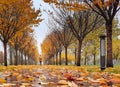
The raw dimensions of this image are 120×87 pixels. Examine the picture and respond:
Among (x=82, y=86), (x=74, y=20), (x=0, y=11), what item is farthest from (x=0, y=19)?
(x=82, y=86)

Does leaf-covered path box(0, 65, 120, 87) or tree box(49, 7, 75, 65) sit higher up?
tree box(49, 7, 75, 65)

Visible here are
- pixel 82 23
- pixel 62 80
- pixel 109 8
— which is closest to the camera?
pixel 62 80

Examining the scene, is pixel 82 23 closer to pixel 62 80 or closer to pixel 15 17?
pixel 15 17

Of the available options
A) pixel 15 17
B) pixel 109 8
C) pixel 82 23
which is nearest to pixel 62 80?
pixel 109 8

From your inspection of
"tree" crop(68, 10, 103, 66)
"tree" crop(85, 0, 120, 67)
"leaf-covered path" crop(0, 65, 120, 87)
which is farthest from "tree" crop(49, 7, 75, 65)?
"leaf-covered path" crop(0, 65, 120, 87)

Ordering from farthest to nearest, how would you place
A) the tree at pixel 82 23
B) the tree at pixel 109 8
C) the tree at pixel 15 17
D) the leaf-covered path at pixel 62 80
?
the tree at pixel 82 23
the tree at pixel 15 17
the tree at pixel 109 8
the leaf-covered path at pixel 62 80

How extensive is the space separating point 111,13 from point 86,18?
39.5 feet

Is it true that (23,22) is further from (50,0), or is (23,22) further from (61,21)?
(50,0)

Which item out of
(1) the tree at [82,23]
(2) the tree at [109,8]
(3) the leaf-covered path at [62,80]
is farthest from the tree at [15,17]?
(3) the leaf-covered path at [62,80]

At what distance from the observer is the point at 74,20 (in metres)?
29.3

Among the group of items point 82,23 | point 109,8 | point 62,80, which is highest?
point 82,23

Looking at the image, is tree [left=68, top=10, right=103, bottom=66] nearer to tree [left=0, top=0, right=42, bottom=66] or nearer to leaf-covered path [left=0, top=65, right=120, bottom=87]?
tree [left=0, top=0, right=42, bottom=66]

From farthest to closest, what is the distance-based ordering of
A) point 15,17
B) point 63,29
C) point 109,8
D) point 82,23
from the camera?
point 63,29 → point 82,23 → point 15,17 → point 109,8

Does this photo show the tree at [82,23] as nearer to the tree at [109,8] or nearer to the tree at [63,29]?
the tree at [63,29]
